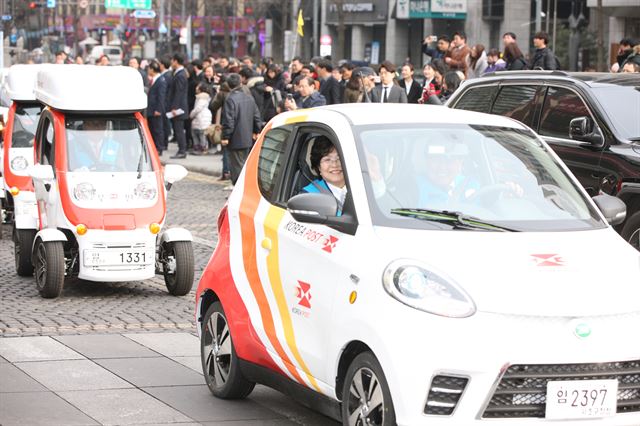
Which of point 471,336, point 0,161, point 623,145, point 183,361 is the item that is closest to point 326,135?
point 471,336

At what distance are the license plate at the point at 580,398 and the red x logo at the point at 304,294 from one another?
1389 millimetres

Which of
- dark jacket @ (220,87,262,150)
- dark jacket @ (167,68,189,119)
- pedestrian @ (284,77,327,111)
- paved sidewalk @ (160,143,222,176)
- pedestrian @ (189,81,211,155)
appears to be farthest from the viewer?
pedestrian @ (189,81,211,155)

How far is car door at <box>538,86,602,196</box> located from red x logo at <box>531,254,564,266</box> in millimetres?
5471

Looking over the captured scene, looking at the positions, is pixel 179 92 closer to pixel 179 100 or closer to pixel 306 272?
pixel 179 100

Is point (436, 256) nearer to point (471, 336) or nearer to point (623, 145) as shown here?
point (471, 336)

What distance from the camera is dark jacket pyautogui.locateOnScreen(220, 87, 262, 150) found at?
20.7 metres

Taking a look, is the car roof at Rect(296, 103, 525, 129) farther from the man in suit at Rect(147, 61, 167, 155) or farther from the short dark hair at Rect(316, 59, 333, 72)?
the man in suit at Rect(147, 61, 167, 155)

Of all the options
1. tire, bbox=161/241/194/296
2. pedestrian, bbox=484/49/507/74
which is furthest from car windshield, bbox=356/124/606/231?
pedestrian, bbox=484/49/507/74

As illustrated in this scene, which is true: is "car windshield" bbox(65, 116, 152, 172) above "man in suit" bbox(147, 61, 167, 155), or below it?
above

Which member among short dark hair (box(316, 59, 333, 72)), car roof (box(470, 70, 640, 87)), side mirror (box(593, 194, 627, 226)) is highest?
car roof (box(470, 70, 640, 87))

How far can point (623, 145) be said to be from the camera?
36.9 ft

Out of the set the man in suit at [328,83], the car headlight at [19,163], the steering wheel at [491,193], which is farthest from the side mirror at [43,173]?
the man in suit at [328,83]

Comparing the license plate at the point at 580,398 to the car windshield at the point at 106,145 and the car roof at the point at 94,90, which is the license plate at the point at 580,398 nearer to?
the car windshield at the point at 106,145

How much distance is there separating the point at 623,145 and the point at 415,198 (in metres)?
5.17
